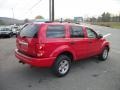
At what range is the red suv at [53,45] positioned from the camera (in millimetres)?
5453

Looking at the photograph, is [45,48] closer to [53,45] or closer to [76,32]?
[53,45]

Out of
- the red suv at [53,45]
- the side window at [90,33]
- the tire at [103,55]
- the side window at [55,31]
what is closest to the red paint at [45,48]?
the red suv at [53,45]

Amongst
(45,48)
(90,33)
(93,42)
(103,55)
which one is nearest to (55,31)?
(45,48)

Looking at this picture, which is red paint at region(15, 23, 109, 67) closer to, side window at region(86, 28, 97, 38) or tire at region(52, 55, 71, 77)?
tire at region(52, 55, 71, 77)

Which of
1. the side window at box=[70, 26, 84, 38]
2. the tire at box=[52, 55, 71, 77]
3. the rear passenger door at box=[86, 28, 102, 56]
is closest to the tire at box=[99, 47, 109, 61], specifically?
the rear passenger door at box=[86, 28, 102, 56]

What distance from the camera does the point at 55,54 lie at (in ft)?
18.7

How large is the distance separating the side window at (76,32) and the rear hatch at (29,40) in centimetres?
139

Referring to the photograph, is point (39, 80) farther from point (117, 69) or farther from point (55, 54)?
point (117, 69)

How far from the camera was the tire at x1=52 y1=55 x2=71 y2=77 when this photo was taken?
587 cm

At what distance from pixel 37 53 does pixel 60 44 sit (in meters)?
0.87

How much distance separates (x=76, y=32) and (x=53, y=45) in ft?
4.53

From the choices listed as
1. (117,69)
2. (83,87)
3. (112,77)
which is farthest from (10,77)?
(117,69)

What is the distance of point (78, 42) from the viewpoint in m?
6.59

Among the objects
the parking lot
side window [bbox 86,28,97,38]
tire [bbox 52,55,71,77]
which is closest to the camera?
the parking lot
